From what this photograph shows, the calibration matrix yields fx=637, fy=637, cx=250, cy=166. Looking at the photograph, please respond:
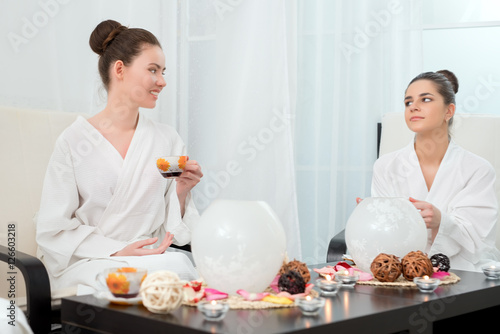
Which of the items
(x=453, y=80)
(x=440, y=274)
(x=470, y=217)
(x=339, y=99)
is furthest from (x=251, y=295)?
(x=339, y=99)

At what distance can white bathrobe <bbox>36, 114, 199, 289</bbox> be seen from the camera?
6.59 feet

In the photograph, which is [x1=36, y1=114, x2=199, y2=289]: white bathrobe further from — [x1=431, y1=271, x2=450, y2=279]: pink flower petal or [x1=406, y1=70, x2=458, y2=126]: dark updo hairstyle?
[x1=406, y1=70, x2=458, y2=126]: dark updo hairstyle

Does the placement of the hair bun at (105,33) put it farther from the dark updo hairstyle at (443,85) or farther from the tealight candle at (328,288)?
the tealight candle at (328,288)

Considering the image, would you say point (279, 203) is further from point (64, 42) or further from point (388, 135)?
point (64, 42)

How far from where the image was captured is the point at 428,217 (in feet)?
6.39

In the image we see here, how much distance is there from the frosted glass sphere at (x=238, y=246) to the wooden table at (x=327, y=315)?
0.10 metres

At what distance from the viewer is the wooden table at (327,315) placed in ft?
3.63

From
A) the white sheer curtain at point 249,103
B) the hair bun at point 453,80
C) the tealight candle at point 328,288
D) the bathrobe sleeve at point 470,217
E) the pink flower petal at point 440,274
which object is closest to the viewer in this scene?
the tealight candle at point 328,288

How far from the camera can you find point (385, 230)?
1604 mm

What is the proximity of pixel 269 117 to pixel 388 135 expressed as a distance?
722 millimetres

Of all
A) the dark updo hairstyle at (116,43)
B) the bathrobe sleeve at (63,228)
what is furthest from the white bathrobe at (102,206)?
the dark updo hairstyle at (116,43)

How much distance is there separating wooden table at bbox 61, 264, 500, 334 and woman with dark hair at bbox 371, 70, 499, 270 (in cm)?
60

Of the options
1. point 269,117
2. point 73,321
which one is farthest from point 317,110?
point 73,321

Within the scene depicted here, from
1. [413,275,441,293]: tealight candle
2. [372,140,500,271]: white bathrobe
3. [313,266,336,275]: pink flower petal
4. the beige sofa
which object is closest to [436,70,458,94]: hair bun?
[372,140,500,271]: white bathrobe
